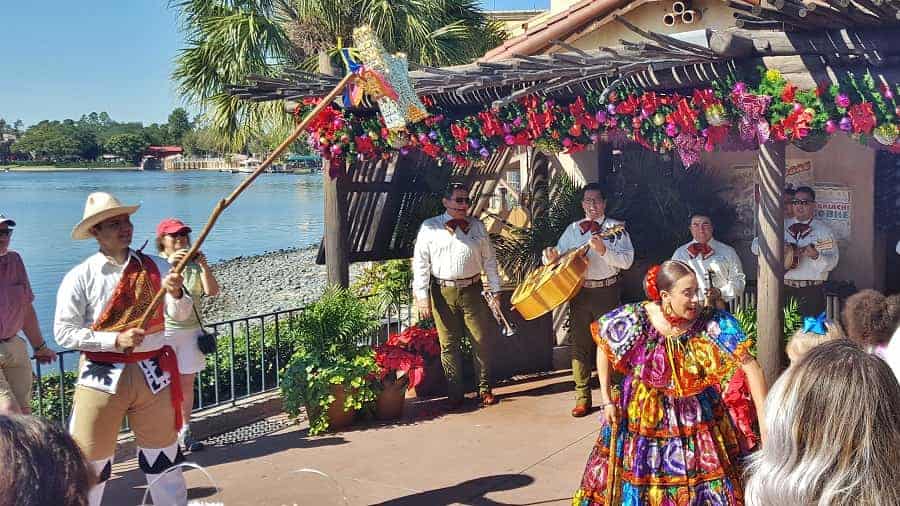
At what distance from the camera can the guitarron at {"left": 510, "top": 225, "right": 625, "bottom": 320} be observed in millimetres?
7469

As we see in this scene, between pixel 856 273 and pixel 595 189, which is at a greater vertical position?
pixel 595 189

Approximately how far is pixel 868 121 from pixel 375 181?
4416mm

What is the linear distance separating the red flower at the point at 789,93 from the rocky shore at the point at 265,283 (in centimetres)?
1620

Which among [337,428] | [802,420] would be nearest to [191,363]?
[337,428]

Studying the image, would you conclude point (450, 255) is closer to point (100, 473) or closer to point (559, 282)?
point (559, 282)

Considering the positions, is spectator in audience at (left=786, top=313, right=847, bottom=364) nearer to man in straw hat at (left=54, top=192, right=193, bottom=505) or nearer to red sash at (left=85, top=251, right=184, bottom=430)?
man in straw hat at (left=54, top=192, right=193, bottom=505)

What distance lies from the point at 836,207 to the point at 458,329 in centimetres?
347

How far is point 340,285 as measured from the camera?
337 inches

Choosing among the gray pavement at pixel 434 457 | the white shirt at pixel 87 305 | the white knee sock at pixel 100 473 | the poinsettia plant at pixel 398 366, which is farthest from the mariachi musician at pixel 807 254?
the white knee sock at pixel 100 473

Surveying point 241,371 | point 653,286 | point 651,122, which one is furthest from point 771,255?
point 241,371

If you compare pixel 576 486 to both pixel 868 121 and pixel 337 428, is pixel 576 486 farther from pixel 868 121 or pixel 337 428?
pixel 868 121

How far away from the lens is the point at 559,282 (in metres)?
7.47

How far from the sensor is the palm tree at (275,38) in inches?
571

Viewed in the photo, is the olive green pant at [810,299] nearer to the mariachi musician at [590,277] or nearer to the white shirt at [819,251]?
the white shirt at [819,251]
